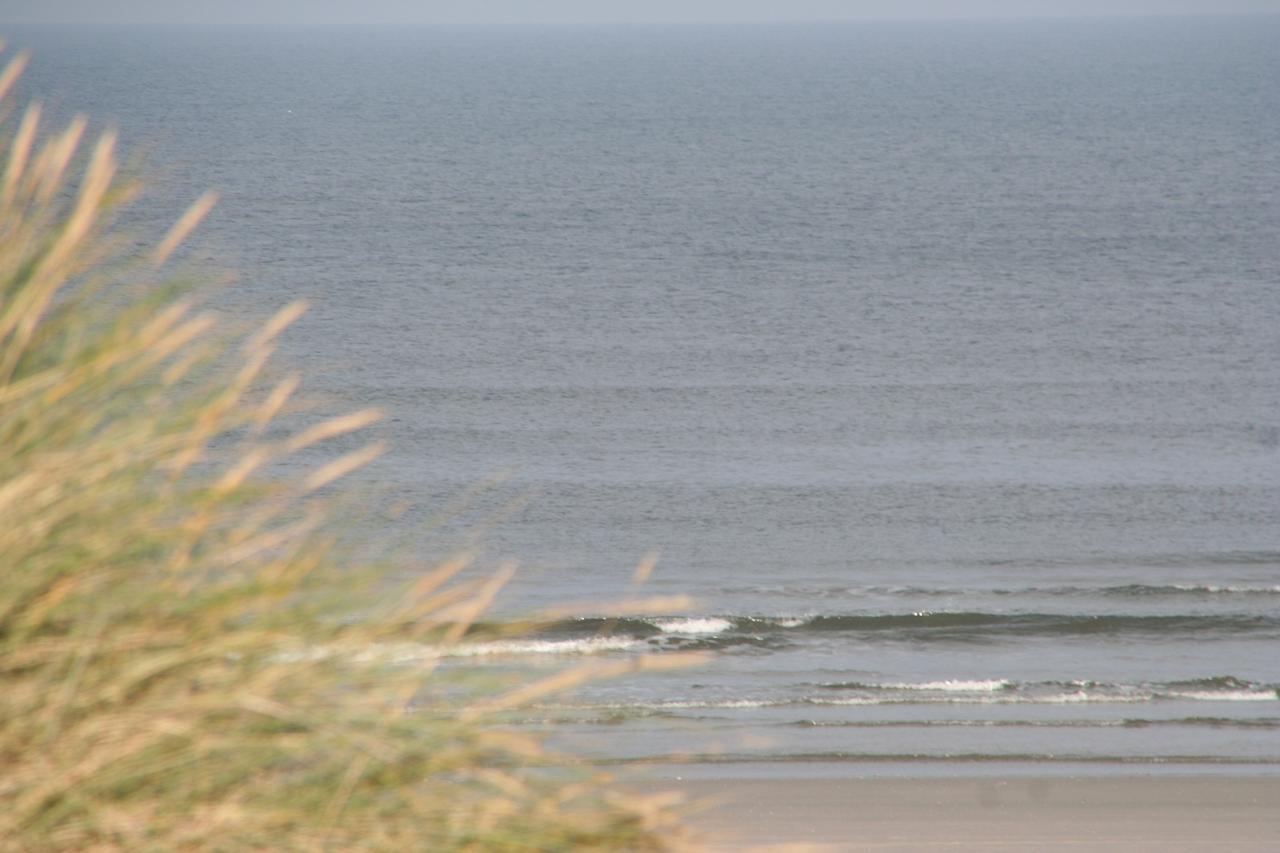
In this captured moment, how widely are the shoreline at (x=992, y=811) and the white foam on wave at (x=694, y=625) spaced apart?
4194 mm

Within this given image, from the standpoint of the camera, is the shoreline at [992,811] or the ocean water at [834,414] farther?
the ocean water at [834,414]

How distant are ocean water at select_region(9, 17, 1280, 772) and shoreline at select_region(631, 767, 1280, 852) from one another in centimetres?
51

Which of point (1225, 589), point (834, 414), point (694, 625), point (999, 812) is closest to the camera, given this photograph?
point (999, 812)

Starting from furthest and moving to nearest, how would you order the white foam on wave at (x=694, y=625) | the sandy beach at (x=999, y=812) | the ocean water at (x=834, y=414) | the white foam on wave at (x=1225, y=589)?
the white foam on wave at (x=1225, y=589) → the white foam on wave at (x=694, y=625) → the ocean water at (x=834, y=414) → the sandy beach at (x=999, y=812)

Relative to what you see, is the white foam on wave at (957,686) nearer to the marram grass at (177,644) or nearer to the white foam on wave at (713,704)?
the white foam on wave at (713,704)

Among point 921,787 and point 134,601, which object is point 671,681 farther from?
point 134,601

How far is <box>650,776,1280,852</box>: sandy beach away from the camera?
870 centimetres

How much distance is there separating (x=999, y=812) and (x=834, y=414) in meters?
16.8

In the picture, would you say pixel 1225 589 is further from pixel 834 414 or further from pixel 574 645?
pixel 834 414

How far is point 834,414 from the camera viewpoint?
84.4 ft

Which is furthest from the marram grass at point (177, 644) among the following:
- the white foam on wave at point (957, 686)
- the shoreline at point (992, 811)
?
the white foam on wave at point (957, 686)

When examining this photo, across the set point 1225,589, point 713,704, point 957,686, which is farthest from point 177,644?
point 1225,589

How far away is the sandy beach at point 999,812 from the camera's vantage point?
343 inches

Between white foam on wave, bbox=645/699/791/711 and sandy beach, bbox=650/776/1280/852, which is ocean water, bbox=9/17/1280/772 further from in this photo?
sandy beach, bbox=650/776/1280/852
